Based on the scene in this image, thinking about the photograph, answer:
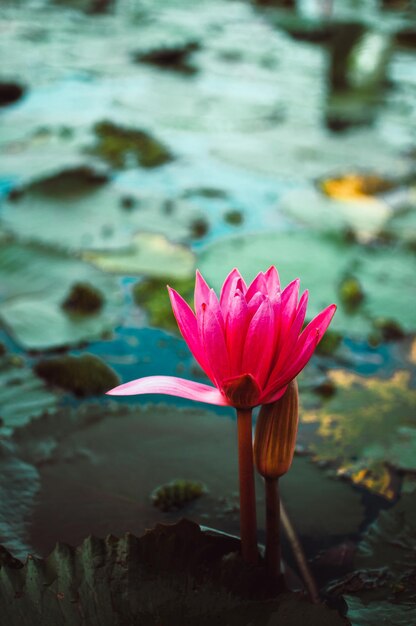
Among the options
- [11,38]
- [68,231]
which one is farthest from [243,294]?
[11,38]

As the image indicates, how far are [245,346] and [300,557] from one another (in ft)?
1.49

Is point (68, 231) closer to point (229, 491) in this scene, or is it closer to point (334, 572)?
point (229, 491)

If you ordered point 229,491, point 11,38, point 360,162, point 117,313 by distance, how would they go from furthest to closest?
point 11,38, point 360,162, point 117,313, point 229,491

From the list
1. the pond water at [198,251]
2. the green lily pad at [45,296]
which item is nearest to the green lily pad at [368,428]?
the pond water at [198,251]

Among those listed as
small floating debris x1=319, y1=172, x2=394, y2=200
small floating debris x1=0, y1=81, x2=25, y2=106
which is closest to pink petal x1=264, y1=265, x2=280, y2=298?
small floating debris x1=319, y1=172, x2=394, y2=200

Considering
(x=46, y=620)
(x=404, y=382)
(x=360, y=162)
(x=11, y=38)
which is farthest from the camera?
(x=11, y=38)

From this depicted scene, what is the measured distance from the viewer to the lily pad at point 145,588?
734 mm

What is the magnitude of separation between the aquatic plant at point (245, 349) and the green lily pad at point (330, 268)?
91cm

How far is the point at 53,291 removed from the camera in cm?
177

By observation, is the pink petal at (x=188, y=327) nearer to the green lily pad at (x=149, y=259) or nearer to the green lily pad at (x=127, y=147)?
the green lily pad at (x=149, y=259)

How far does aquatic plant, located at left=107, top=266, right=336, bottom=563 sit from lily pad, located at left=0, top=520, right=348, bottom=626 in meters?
0.11

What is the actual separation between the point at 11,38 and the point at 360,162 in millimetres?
2585

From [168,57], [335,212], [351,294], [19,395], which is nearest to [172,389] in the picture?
[19,395]

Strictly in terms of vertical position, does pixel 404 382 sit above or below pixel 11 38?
below
